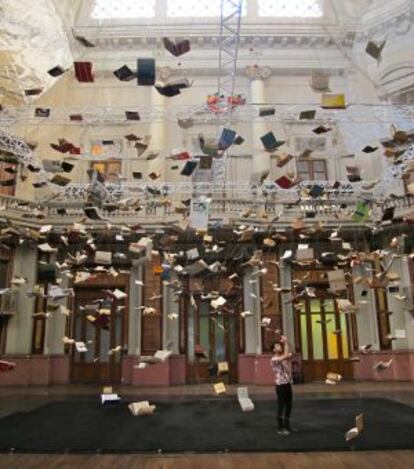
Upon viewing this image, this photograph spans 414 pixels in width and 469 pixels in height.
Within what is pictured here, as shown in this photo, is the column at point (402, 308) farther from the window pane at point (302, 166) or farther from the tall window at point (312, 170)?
the window pane at point (302, 166)

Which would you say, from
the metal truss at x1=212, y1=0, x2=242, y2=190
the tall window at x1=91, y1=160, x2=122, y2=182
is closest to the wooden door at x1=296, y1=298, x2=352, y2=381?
the metal truss at x1=212, y1=0, x2=242, y2=190

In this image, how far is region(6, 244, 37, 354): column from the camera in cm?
1465

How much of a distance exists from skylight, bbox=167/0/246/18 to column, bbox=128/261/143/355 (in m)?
9.45

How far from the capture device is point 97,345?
15.5 metres

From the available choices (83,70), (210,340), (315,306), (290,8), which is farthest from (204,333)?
(290,8)

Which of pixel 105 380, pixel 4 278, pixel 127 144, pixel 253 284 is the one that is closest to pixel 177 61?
pixel 127 144

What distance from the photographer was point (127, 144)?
17.0 metres

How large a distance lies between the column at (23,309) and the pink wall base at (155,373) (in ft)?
9.83

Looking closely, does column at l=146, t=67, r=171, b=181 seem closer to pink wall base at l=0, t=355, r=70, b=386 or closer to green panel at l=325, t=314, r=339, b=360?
pink wall base at l=0, t=355, r=70, b=386

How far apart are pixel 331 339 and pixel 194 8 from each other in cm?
1266

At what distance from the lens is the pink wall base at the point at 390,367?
14.2m

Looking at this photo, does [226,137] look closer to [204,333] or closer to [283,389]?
[283,389]

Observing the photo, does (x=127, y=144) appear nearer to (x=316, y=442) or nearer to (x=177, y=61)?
A: (x=177, y=61)

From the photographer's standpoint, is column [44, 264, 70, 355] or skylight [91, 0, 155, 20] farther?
skylight [91, 0, 155, 20]
